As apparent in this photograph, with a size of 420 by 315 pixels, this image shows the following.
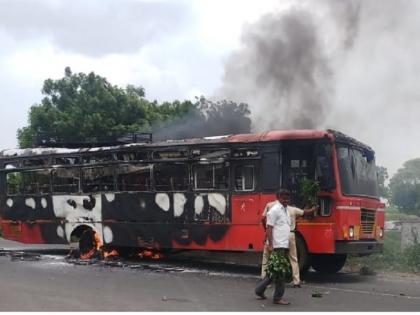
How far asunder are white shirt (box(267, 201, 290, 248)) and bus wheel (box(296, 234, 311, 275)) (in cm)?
228

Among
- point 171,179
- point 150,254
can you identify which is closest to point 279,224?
point 171,179

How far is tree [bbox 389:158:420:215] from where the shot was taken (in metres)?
55.3

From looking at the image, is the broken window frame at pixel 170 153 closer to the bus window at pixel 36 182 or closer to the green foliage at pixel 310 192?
the green foliage at pixel 310 192

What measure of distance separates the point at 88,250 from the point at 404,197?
156 ft

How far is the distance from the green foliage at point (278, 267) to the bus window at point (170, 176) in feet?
14.9

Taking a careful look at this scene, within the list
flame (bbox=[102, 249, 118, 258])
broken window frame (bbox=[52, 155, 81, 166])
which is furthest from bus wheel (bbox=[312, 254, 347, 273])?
broken window frame (bbox=[52, 155, 81, 166])

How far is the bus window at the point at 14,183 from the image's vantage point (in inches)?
620

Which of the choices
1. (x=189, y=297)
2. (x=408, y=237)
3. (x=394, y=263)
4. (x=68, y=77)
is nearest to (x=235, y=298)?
(x=189, y=297)

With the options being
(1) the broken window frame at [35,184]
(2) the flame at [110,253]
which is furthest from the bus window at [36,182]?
(2) the flame at [110,253]

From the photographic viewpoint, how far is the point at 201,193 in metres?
12.5

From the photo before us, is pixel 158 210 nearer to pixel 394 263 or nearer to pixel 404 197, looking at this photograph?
pixel 394 263

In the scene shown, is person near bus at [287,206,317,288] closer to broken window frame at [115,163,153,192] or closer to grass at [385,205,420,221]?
broken window frame at [115,163,153,192]

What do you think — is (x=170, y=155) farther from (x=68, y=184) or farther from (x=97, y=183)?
(x=68, y=184)

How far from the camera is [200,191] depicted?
1248 centimetres
